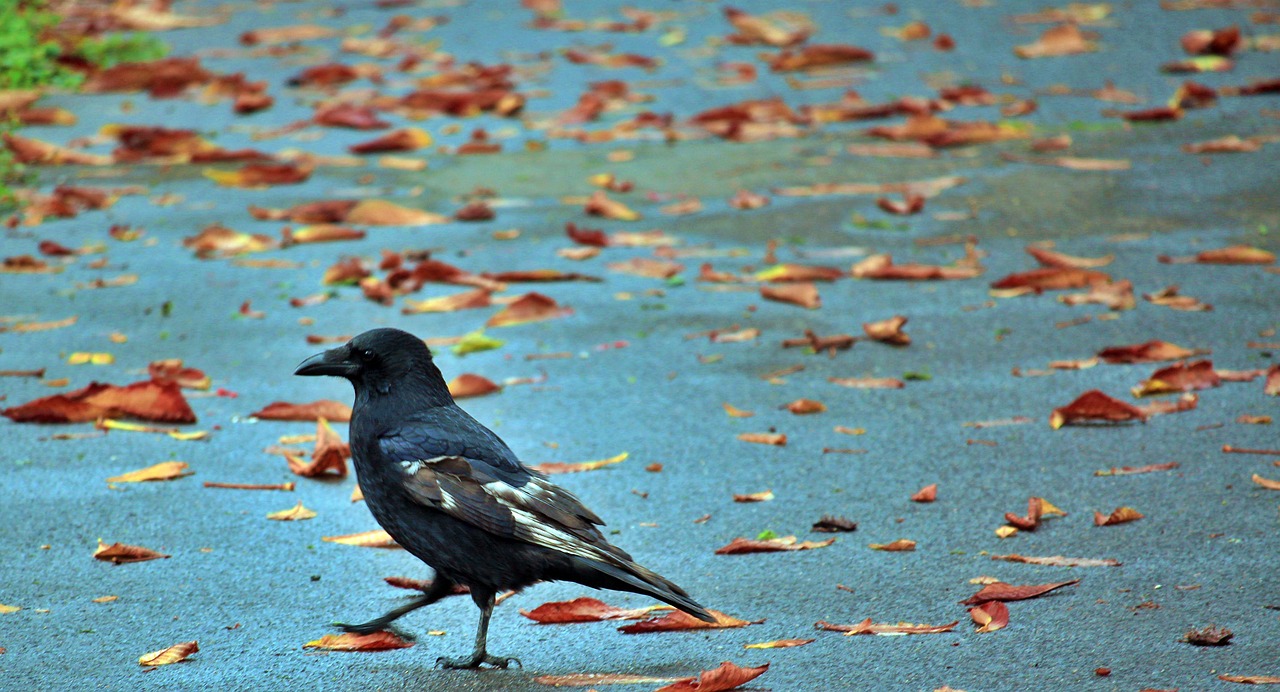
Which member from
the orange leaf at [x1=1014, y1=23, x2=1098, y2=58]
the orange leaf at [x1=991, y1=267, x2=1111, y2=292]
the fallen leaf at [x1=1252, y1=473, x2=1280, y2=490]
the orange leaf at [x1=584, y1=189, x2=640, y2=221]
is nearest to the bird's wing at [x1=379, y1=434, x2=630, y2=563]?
the fallen leaf at [x1=1252, y1=473, x2=1280, y2=490]

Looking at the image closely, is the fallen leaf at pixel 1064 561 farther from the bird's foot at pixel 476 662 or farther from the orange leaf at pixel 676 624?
the bird's foot at pixel 476 662

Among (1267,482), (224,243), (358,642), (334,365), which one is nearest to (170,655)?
(358,642)

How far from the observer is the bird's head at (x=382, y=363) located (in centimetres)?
362

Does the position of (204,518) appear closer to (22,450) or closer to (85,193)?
(22,450)

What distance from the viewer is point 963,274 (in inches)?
267

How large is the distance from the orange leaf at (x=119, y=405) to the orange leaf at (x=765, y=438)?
6.94ft

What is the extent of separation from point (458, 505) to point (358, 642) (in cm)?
45

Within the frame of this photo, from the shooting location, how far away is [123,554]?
3895 mm

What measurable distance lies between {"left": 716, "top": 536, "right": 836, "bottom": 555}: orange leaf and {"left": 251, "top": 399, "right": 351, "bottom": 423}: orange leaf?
187 centimetres

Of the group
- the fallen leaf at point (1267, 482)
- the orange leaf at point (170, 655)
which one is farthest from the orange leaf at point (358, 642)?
the fallen leaf at point (1267, 482)

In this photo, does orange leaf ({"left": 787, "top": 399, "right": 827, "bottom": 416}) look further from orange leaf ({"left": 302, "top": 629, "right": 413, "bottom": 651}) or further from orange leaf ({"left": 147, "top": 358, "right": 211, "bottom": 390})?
orange leaf ({"left": 147, "top": 358, "right": 211, "bottom": 390})

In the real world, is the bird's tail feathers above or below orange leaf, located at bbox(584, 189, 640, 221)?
above

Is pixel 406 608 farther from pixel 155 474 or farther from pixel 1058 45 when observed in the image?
pixel 1058 45

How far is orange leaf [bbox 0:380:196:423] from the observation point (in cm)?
499
